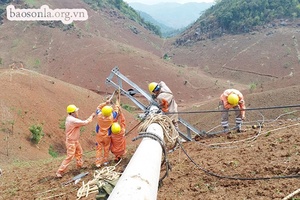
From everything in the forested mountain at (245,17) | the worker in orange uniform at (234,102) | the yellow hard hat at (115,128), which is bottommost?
the yellow hard hat at (115,128)

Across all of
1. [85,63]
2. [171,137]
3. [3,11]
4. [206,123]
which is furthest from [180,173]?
[3,11]

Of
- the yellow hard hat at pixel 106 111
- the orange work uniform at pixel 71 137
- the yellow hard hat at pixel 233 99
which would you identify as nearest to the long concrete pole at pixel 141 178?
the yellow hard hat at pixel 106 111

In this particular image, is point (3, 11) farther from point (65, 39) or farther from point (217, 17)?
point (217, 17)

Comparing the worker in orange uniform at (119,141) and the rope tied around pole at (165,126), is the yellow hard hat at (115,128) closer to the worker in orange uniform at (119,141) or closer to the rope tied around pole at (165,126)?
the worker in orange uniform at (119,141)

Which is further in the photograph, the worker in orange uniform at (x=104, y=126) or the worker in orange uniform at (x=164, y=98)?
the worker in orange uniform at (x=164, y=98)

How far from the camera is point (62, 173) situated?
26.3ft

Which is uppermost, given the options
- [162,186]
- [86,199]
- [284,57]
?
[284,57]

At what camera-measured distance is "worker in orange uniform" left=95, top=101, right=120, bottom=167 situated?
7.95 m

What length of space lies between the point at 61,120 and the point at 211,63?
1574 inches

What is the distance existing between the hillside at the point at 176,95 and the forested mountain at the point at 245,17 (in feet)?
6.71

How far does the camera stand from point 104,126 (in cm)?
806

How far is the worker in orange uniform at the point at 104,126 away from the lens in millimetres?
7954

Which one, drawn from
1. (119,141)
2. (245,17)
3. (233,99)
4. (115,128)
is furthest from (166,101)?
(245,17)

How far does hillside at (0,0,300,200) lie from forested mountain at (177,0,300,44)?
2044mm
